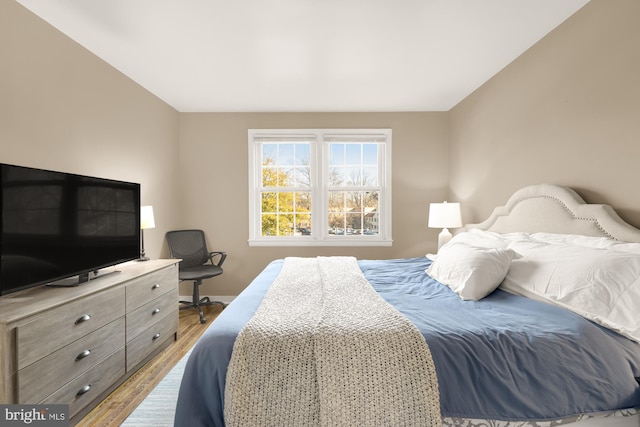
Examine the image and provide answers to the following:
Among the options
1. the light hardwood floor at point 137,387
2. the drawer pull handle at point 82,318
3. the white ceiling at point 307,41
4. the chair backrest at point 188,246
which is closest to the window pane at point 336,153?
the white ceiling at point 307,41

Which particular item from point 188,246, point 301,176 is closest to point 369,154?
point 301,176

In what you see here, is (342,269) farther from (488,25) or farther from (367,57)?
(488,25)

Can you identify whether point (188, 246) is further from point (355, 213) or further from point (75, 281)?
point (355, 213)

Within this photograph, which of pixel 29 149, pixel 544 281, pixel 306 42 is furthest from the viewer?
pixel 306 42

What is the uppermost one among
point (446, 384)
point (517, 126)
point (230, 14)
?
point (230, 14)

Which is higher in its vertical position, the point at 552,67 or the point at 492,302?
the point at 552,67

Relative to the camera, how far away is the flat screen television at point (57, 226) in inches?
65.6

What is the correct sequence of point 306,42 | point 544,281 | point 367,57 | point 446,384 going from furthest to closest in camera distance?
point 367,57 < point 306,42 < point 544,281 < point 446,384

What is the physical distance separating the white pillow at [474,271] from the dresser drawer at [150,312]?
2.24 metres

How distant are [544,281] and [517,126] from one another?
65.4 inches

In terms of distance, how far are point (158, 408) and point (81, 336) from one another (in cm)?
65

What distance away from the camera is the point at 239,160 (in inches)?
167

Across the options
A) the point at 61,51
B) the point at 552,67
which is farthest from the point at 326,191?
the point at 61,51

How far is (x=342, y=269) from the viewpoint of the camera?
255 centimetres
